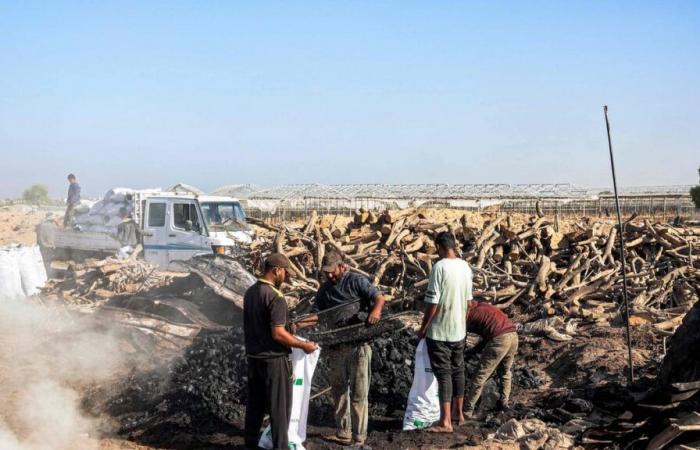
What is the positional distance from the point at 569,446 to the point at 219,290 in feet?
20.4

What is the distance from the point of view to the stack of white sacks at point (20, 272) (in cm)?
A: 1401

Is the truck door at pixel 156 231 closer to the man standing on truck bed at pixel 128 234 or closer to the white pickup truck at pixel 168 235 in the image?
the white pickup truck at pixel 168 235

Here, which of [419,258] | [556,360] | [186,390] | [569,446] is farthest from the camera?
[419,258]

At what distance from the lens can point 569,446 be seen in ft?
19.0

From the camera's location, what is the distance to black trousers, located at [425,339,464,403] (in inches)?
246

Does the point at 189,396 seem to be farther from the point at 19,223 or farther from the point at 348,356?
the point at 19,223

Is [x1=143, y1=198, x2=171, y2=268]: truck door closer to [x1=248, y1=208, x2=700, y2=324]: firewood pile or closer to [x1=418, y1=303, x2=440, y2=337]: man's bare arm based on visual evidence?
[x1=248, y1=208, x2=700, y2=324]: firewood pile

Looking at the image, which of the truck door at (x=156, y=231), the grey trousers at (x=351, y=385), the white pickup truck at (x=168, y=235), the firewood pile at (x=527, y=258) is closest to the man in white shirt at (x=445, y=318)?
the grey trousers at (x=351, y=385)

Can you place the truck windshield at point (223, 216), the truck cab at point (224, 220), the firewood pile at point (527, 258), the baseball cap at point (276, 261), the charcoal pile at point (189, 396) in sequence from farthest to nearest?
1. the truck windshield at point (223, 216)
2. the truck cab at point (224, 220)
3. the firewood pile at point (527, 258)
4. the charcoal pile at point (189, 396)
5. the baseball cap at point (276, 261)

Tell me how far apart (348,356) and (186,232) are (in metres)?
9.00

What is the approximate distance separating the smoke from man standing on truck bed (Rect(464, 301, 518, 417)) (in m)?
3.82

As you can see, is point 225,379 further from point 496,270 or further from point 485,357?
point 496,270

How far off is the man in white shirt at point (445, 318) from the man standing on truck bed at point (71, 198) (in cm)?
1422

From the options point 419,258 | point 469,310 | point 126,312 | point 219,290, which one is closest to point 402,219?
point 419,258
